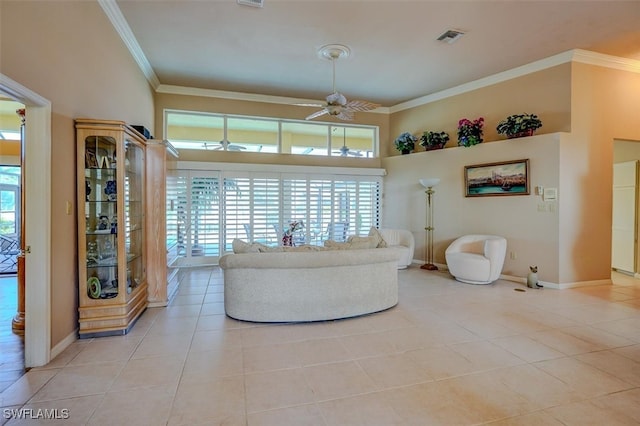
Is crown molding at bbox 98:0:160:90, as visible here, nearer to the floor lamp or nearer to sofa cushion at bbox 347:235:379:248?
sofa cushion at bbox 347:235:379:248

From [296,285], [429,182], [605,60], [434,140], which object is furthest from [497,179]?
[296,285]

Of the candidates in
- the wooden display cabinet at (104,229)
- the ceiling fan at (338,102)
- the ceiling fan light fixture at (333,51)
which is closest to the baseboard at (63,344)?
the wooden display cabinet at (104,229)

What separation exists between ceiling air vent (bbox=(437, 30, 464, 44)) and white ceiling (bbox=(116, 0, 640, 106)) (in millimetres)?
102

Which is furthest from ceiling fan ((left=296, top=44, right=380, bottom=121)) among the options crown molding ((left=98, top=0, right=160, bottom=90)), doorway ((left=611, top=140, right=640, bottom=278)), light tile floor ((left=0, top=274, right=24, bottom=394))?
doorway ((left=611, top=140, right=640, bottom=278))

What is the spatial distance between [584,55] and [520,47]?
1.12 m

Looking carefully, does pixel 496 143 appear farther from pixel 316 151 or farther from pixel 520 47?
pixel 316 151

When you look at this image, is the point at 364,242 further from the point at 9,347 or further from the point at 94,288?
the point at 9,347

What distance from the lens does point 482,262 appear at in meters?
5.02

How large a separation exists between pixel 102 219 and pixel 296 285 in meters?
2.19

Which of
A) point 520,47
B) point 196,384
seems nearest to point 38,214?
point 196,384

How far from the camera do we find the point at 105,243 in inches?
130

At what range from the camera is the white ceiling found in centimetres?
369

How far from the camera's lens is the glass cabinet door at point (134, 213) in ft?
11.4

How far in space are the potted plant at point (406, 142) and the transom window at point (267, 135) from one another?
2.62 ft
